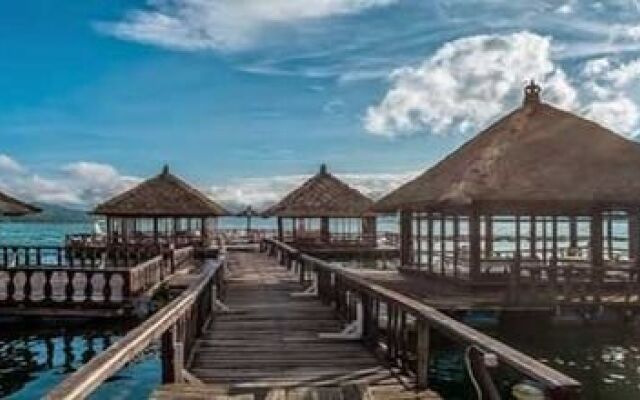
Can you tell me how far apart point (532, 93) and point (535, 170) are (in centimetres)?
472

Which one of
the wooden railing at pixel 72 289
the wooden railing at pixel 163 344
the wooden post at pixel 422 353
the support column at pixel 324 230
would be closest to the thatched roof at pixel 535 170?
the wooden railing at pixel 72 289

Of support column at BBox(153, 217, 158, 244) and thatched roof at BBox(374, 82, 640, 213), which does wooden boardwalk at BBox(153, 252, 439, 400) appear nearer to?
thatched roof at BBox(374, 82, 640, 213)

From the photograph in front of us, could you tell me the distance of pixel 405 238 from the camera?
2759cm

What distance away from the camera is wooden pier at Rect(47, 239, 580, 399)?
6238 mm

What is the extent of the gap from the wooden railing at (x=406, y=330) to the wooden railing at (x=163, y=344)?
2352 mm

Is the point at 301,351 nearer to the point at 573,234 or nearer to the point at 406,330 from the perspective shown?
the point at 406,330

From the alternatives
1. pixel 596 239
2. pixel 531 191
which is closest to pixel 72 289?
pixel 531 191

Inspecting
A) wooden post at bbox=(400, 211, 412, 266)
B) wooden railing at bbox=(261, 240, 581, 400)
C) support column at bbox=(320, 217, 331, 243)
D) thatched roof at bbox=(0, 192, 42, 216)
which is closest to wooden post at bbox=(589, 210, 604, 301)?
wooden railing at bbox=(261, 240, 581, 400)

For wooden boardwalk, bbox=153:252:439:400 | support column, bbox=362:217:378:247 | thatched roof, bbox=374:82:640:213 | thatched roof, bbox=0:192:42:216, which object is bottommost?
wooden boardwalk, bbox=153:252:439:400

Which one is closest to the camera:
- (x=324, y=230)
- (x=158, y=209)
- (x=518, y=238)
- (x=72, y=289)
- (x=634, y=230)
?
(x=72, y=289)

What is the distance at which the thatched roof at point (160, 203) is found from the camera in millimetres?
43281

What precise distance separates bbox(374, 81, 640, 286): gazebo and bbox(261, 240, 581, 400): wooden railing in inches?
171

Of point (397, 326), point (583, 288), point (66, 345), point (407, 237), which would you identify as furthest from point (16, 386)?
point (407, 237)

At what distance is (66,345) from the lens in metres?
19.3
